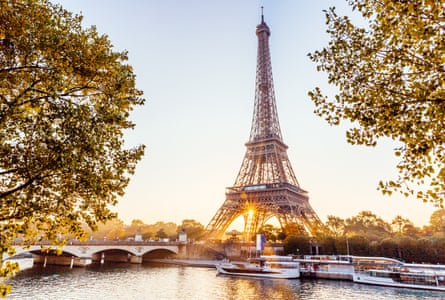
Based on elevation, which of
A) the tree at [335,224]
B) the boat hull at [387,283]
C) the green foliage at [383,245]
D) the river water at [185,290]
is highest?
the tree at [335,224]

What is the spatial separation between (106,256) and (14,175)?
64841 millimetres

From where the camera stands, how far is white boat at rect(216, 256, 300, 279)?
122 ft

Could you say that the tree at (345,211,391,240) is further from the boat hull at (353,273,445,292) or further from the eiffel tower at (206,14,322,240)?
the boat hull at (353,273,445,292)

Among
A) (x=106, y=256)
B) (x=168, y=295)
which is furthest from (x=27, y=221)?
(x=106, y=256)

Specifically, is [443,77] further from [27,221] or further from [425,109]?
[27,221]

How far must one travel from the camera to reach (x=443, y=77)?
543 cm

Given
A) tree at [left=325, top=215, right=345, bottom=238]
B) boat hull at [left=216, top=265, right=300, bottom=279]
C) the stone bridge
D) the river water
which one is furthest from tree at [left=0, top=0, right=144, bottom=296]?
tree at [left=325, top=215, right=345, bottom=238]

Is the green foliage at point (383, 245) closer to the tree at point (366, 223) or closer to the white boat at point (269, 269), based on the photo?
the tree at point (366, 223)

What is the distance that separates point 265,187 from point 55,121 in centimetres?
5103

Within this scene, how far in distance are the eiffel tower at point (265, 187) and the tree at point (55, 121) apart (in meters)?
47.5

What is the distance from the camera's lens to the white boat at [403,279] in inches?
1190

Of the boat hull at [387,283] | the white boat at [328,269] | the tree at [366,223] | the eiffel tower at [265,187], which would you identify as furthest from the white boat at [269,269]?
the tree at [366,223]

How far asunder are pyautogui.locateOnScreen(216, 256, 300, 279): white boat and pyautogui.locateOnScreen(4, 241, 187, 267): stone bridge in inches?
827

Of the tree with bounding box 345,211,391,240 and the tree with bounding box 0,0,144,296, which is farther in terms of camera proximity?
the tree with bounding box 345,211,391,240
